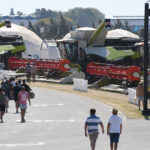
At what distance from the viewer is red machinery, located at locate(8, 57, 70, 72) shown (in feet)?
152

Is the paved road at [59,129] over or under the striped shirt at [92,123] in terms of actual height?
under

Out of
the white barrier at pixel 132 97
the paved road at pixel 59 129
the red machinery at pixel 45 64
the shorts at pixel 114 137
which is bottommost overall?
the red machinery at pixel 45 64

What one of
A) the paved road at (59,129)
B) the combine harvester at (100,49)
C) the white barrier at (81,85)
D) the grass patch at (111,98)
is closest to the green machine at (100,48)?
the combine harvester at (100,49)

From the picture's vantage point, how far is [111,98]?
34.3 meters

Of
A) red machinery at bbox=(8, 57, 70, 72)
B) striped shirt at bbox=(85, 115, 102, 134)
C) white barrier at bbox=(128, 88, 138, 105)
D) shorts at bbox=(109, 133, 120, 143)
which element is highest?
striped shirt at bbox=(85, 115, 102, 134)

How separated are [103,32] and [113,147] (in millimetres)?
34641

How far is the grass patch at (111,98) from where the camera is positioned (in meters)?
26.9

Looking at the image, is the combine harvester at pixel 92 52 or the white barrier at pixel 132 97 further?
the combine harvester at pixel 92 52

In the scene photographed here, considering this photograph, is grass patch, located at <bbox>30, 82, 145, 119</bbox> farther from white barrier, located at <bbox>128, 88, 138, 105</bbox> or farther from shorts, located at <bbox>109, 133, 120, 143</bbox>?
shorts, located at <bbox>109, 133, 120, 143</bbox>

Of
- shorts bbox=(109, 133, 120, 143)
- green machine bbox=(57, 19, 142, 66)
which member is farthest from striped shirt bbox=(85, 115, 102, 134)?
green machine bbox=(57, 19, 142, 66)

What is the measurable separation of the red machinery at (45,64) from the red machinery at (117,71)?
2.14 meters

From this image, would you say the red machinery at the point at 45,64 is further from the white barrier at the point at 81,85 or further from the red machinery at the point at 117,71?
the white barrier at the point at 81,85

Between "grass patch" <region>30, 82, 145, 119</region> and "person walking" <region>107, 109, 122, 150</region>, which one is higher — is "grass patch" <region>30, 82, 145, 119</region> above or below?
below

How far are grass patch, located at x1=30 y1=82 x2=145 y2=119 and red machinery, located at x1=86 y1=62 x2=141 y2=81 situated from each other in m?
2.17
